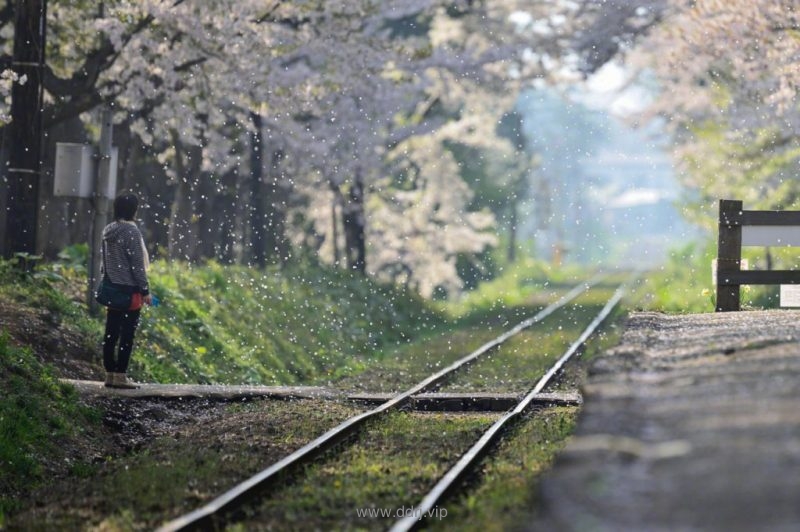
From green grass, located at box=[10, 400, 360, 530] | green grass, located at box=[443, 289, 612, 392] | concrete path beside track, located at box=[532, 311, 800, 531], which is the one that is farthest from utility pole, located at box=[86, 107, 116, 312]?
concrete path beside track, located at box=[532, 311, 800, 531]

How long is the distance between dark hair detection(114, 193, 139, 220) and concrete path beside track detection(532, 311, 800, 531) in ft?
18.6

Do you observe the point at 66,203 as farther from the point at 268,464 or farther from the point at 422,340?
the point at 268,464

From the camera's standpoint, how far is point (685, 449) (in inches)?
261

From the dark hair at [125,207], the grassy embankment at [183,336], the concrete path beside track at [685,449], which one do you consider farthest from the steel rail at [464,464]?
Answer: the dark hair at [125,207]

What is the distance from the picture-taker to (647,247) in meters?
158

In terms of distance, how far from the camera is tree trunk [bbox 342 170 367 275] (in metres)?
35.7

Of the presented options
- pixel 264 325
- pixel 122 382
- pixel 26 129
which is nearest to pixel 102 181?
pixel 26 129

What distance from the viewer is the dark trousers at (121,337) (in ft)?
45.5

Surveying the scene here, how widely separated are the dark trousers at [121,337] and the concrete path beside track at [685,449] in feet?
18.2

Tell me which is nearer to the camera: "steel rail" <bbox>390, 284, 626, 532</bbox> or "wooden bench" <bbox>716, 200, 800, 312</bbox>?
"steel rail" <bbox>390, 284, 626, 532</bbox>

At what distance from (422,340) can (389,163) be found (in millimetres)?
11899

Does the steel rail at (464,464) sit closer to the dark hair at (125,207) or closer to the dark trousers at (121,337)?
the dark trousers at (121,337)

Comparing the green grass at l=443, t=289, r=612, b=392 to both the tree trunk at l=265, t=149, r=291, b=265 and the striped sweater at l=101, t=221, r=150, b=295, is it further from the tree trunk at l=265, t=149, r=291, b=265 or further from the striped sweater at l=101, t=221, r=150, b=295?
the tree trunk at l=265, t=149, r=291, b=265

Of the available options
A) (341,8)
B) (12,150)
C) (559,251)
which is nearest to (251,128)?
(341,8)
